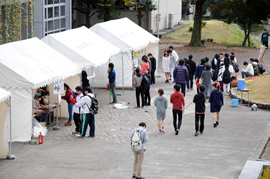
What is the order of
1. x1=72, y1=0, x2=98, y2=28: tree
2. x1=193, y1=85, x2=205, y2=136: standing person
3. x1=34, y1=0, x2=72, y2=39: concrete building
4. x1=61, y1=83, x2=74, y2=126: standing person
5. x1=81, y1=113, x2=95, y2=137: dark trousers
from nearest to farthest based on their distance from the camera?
1. x1=81, y1=113, x2=95, y2=137: dark trousers
2. x1=193, y1=85, x2=205, y2=136: standing person
3. x1=61, y1=83, x2=74, y2=126: standing person
4. x1=34, y1=0, x2=72, y2=39: concrete building
5. x1=72, y1=0, x2=98, y2=28: tree

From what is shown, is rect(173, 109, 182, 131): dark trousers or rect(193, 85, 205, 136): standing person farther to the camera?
rect(173, 109, 182, 131): dark trousers

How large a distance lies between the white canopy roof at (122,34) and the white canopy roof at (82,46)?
4.32 feet

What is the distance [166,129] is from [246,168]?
523cm

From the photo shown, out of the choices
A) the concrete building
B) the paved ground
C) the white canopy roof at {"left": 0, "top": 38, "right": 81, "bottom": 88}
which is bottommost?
the paved ground

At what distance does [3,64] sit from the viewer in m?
14.3

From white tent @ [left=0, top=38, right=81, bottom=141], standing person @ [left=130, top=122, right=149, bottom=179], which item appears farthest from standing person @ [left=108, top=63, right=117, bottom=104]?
standing person @ [left=130, top=122, right=149, bottom=179]

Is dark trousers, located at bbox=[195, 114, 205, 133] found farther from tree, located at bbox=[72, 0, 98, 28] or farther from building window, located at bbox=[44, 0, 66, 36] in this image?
tree, located at bbox=[72, 0, 98, 28]

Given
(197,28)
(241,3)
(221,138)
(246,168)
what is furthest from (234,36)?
(246,168)

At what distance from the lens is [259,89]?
73.4 feet

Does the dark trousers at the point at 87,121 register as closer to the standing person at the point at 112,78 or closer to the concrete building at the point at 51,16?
the standing person at the point at 112,78

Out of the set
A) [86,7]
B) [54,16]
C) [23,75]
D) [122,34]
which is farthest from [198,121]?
[86,7]

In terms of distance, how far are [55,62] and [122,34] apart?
7.90 metres

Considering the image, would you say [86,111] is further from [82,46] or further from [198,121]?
[82,46]

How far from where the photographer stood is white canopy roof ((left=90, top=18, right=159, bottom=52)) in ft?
76.4
